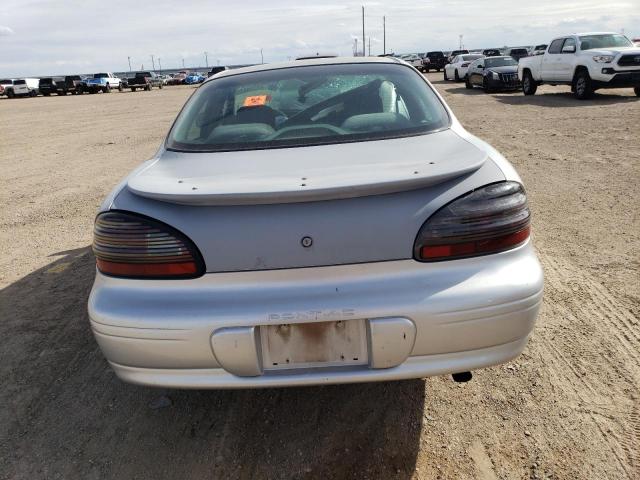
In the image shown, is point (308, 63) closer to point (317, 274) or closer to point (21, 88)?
point (317, 274)

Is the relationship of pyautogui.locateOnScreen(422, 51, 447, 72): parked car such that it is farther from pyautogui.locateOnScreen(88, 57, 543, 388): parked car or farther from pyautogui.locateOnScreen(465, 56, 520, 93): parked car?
pyautogui.locateOnScreen(88, 57, 543, 388): parked car

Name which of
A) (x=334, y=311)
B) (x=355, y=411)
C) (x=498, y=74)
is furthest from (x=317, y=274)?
(x=498, y=74)

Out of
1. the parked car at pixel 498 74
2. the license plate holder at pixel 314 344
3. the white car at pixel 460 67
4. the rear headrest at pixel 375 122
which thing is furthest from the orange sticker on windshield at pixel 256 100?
the white car at pixel 460 67

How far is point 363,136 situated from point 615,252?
2661mm

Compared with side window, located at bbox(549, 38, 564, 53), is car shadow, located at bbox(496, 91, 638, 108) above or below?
below

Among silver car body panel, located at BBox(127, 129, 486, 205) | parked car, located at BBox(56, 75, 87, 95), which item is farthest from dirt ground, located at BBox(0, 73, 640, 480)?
parked car, located at BBox(56, 75, 87, 95)

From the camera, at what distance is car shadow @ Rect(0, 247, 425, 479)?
227 cm

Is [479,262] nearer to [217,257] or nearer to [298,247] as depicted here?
[298,247]

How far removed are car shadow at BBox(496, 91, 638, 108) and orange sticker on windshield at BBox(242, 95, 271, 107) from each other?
13.3m

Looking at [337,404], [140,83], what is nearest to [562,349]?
[337,404]

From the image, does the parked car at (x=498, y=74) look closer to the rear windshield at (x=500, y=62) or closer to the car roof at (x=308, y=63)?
the rear windshield at (x=500, y=62)

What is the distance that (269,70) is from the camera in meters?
3.35

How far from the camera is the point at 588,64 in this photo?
587 inches

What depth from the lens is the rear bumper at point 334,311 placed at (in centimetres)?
194
